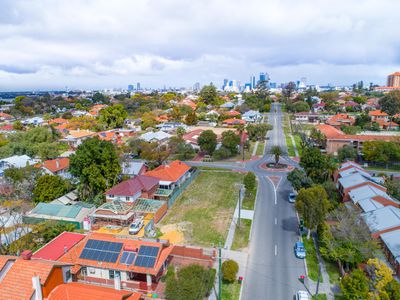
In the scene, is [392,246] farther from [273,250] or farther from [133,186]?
[133,186]

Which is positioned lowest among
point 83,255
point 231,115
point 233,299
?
point 233,299

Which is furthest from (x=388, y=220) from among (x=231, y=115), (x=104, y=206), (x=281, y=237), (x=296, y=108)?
(x=296, y=108)

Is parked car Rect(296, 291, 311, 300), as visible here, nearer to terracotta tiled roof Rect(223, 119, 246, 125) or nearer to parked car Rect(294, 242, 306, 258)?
parked car Rect(294, 242, 306, 258)

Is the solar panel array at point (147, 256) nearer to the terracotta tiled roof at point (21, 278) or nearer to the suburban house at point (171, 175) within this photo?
the terracotta tiled roof at point (21, 278)

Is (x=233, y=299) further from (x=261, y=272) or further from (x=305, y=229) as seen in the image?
(x=305, y=229)

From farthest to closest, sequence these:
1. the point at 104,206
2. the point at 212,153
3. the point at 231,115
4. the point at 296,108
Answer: the point at 296,108 → the point at 231,115 → the point at 212,153 → the point at 104,206

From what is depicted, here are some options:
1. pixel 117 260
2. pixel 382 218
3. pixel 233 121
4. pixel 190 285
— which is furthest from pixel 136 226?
pixel 233 121

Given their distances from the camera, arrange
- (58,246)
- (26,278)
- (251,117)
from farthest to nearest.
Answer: (251,117) → (58,246) → (26,278)
